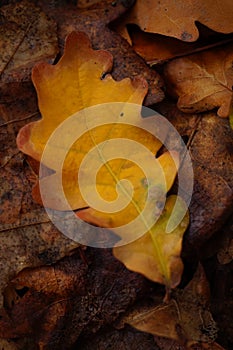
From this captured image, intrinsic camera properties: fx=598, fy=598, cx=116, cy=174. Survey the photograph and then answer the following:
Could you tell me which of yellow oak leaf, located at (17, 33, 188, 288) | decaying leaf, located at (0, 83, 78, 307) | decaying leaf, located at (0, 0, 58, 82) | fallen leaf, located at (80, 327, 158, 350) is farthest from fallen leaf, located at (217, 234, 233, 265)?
decaying leaf, located at (0, 0, 58, 82)

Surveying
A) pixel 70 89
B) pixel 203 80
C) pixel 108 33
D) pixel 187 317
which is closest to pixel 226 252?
pixel 187 317

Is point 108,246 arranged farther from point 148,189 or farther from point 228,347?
point 228,347

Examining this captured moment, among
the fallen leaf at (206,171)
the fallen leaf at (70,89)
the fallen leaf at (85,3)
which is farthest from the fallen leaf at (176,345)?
the fallen leaf at (85,3)

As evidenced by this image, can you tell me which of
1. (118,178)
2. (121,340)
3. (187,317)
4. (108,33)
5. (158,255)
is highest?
(108,33)

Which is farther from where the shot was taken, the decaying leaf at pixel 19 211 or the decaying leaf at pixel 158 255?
the decaying leaf at pixel 19 211

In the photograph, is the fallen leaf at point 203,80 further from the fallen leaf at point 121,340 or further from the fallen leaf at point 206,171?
the fallen leaf at point 121,340

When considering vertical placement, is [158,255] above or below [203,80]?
below

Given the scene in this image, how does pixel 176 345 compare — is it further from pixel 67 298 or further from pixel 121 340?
pixel 67 298

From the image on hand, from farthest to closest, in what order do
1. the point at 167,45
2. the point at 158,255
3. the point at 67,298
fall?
the point at 167,45 → the point at 67,298 → the point at 158,255
